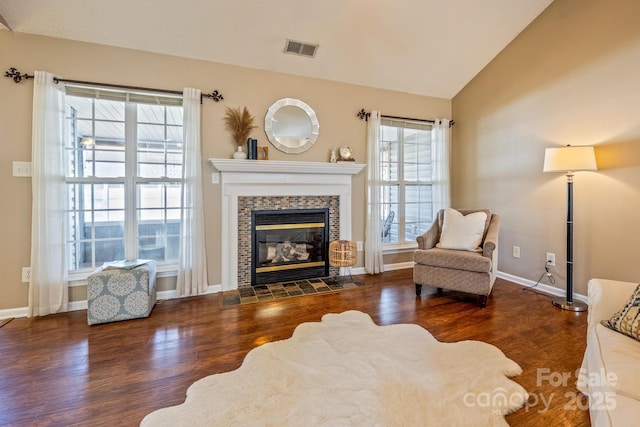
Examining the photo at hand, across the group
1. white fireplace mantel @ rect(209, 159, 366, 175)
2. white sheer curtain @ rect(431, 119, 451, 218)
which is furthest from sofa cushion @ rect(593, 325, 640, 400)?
white sheer curtain @ rect(431, 119, 451, 218)

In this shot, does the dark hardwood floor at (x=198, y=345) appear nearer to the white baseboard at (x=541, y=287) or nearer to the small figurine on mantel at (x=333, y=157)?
the white baseboard at (x=541, y=287)

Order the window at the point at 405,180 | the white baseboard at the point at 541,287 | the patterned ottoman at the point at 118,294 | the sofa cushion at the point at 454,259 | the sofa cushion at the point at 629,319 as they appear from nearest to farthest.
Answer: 1. the sofa cushion at the point at 629,319
2. the patterned ottoman at the point at 118,294
3. the sofa cushion at the point at 454,259
4. the white baseboard at the point at 541,287
5. the window at the point at 405,180

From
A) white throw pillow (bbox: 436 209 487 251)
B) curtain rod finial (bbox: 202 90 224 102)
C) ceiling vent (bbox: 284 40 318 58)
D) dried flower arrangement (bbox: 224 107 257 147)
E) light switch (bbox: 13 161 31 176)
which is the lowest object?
white throw pillow (bbox: 436 209 487 251)

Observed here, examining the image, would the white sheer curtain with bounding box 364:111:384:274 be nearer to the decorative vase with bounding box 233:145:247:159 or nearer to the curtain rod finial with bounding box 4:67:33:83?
the decorative vase with bounding box 233:145:247:159

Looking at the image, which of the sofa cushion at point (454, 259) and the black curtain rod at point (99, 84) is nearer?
the black curtain rod at point (99, 84)

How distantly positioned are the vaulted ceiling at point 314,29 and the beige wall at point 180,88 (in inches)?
4.4

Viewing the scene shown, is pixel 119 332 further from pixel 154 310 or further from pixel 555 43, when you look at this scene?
pixel 555 43

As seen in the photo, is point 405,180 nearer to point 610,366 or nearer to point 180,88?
point 180,88

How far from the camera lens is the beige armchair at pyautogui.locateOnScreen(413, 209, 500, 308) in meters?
2.80

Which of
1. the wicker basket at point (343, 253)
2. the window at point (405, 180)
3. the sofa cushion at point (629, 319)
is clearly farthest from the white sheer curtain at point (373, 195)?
the sofa cushion at point (629, 319)

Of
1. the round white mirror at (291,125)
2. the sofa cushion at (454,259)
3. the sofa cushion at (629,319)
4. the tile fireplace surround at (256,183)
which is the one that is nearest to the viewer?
the sofa cushion at (629,319)

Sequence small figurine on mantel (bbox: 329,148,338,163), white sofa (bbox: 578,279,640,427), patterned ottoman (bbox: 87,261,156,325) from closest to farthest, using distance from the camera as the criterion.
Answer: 1. white sofa (bbox: 578,279,640,427)
2. patterned ottoman (bbox: 87,261,156,325)
3. small figurine on mantel (bbox: 329,148,338,163)

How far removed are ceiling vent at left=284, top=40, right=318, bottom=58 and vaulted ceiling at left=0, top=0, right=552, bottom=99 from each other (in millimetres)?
51

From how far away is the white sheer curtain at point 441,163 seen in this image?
13.9ft
